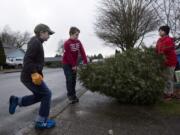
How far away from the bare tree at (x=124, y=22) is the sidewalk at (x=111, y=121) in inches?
1119

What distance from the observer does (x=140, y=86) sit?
673 cm

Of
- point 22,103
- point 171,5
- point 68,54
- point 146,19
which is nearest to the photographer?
point 22,103

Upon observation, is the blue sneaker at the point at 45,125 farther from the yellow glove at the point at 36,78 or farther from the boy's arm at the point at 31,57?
the boy's arm at the point at 31,57

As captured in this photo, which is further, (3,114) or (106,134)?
(3,114)

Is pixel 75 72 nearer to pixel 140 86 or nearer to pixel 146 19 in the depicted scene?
pixel 140 86

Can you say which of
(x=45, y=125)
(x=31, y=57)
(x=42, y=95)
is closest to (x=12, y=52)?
(x=42, y=95)

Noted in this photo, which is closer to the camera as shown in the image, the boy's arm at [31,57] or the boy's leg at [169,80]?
the boy's arm at [31,57]

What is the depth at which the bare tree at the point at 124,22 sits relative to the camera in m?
35.2

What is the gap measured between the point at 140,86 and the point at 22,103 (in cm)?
253

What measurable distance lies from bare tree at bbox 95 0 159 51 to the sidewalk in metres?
28.4

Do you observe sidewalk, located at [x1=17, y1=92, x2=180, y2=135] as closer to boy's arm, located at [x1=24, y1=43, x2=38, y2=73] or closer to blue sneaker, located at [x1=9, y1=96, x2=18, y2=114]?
blue sneaker, located at [x1=9, y1=96, x2=18, y2=114]

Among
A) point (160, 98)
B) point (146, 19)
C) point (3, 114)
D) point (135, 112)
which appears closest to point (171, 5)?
point (160, 98)

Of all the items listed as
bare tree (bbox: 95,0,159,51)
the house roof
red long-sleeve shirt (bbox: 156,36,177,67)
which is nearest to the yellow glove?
red long-sleeve shirt (bbox: 156,36,177,67)

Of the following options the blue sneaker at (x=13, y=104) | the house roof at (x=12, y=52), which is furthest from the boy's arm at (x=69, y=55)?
the house roof at (x=12, y=52)
